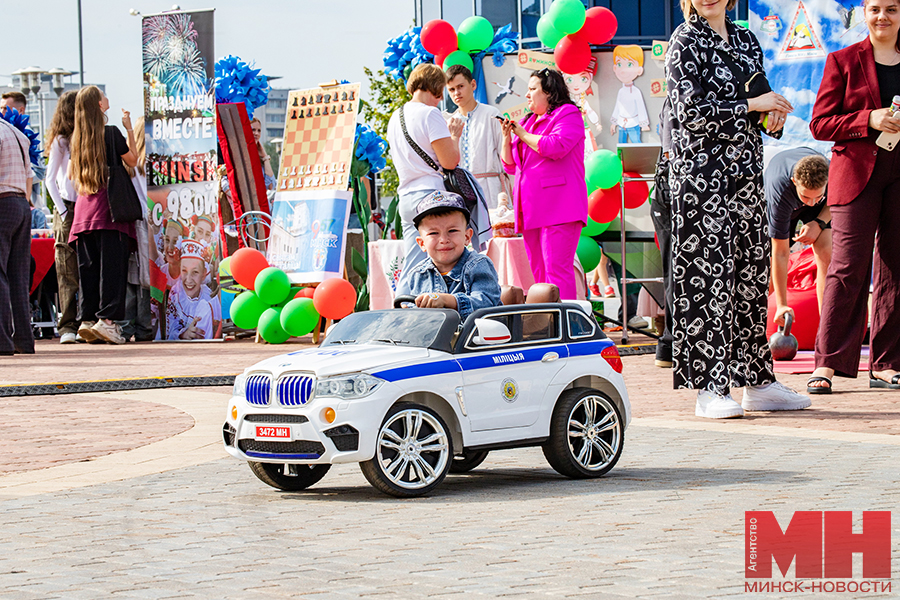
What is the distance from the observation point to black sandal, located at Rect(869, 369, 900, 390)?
862 centimetres

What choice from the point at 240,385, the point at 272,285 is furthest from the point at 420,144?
the point at 272,285

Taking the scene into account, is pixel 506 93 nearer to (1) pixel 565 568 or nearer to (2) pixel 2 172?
(2) pixel 2 172

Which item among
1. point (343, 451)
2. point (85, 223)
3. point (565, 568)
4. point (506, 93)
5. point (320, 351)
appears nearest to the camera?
point (565, 568)

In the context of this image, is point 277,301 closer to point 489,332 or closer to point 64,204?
point 64,204

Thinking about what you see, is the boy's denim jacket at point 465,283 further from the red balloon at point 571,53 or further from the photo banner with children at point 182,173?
the photo banner with children at point 182,173

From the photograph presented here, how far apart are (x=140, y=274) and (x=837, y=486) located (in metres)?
12.3

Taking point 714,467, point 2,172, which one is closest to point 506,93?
point 2,172

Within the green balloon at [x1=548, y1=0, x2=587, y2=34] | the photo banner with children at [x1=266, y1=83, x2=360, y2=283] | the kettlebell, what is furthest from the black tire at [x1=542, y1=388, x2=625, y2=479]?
the green balloon at [x1=548, y1=0, x2=587, y2=34]

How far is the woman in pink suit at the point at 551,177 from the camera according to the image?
384 inches

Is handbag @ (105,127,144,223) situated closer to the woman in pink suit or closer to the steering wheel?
the woman in pink suit

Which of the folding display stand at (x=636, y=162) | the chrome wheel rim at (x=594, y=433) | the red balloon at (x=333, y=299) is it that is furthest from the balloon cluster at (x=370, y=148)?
the chrome wheel rim at (x=594, y=433)

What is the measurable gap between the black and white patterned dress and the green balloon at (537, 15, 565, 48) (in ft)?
26.2

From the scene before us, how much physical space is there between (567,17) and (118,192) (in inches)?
232

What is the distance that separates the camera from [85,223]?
1504 centimetres
